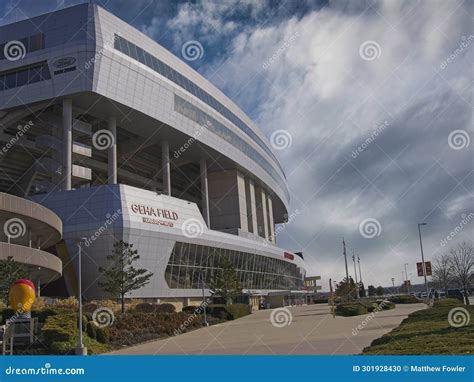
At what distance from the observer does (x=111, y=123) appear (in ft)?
181

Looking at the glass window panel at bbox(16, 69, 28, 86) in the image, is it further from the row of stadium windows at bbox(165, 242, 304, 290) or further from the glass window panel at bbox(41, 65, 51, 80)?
the row of stadium windows at bbox(165, 242, 304, 290)

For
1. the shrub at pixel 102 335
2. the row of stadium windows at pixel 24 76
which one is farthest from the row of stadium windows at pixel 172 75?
the shrub at pixel 102 335

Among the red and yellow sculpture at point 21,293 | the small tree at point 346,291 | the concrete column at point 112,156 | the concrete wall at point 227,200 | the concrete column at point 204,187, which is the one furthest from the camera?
the concrete wall at point 227,200

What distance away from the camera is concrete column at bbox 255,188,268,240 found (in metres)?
88.8

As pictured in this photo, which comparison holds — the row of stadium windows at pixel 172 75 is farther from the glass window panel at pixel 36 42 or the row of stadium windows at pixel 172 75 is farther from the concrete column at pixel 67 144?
the concrete column at pixel 67 144

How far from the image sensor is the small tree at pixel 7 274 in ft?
91.0

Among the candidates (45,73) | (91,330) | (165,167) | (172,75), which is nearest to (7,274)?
(91,330)

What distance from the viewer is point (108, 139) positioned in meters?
55.1

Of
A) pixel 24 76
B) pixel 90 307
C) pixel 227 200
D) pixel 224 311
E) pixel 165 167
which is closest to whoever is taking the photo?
pixel 90 307

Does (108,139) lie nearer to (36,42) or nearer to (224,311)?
(36,42)

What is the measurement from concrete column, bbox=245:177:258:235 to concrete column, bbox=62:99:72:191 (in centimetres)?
3645

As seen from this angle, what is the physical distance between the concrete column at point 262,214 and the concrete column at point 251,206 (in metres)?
4.96

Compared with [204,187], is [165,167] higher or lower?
higher

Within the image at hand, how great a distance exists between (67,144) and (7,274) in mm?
23813
